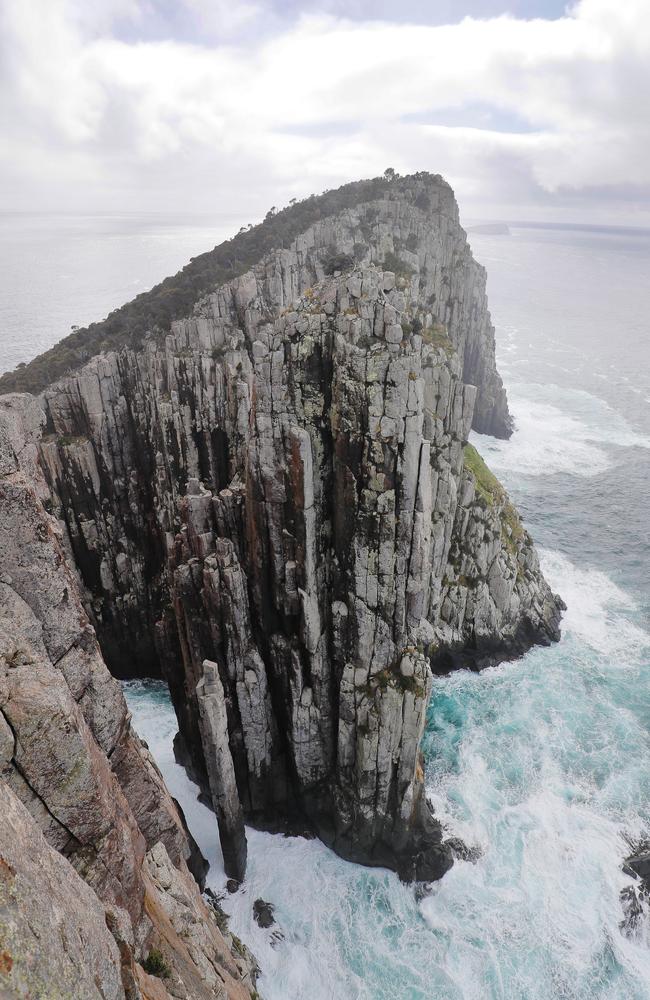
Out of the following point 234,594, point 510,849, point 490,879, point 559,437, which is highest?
point 234,594

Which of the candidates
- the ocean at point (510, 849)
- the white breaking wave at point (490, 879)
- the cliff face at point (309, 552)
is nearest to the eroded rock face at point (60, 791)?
the cliff face at point (309, 552)

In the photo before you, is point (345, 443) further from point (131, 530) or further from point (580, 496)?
point (580, 496)

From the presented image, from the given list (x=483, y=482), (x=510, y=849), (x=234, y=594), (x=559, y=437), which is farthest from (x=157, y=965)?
(x=559, y=437)

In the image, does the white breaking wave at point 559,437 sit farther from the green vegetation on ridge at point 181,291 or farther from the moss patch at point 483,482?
the green vegetation on ridge at point 181,291

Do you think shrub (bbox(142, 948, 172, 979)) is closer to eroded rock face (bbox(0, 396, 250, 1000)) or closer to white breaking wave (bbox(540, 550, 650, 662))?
eroded rock face (bbox(0, 396, 250, 1000))

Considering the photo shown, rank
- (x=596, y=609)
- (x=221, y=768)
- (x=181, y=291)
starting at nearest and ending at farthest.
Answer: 1. (x=221, y=768)
2. (x=596, y=609)
3. (x=181, y=291)

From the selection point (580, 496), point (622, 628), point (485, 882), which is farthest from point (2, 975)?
point (580, 496)

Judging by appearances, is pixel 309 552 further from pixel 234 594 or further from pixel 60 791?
pixel 60 791
